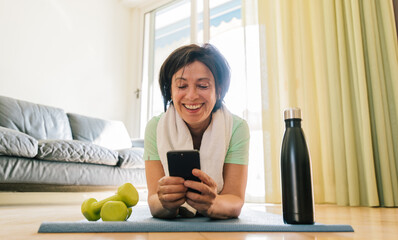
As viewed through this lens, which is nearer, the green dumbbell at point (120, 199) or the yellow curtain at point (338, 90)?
the green dumbbell at point (120, 199)

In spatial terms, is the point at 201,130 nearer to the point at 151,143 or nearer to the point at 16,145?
the point at 151,143

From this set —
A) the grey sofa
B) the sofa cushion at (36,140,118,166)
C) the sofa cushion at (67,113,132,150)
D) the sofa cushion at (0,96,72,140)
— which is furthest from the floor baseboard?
the sofa cushion at (67,113,132,150)

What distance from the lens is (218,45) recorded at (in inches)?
129

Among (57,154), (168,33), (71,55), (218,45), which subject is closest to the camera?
(57,154)

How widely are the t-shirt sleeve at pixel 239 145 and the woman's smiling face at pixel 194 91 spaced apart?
0.15 m

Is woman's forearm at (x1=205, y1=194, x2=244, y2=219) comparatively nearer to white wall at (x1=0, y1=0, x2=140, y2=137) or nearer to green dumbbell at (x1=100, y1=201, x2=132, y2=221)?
green dumbbell at (x1=100, y1=201, x2=132, y2=221)

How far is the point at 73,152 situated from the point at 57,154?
0.12 meters

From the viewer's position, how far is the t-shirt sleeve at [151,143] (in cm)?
111

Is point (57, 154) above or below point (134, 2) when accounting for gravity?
below

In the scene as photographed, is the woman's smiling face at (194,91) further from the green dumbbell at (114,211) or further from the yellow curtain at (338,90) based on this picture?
the yellow curtain at (338,90)

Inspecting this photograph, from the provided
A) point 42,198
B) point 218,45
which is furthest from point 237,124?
point 218,45

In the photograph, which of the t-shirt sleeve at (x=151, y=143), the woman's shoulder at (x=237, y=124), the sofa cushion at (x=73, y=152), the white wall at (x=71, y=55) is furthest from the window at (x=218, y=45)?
the sofa cushion at (x=73, y=152)

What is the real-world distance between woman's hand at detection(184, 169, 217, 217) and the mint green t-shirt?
0.85 ft

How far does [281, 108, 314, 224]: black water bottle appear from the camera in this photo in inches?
30.9
